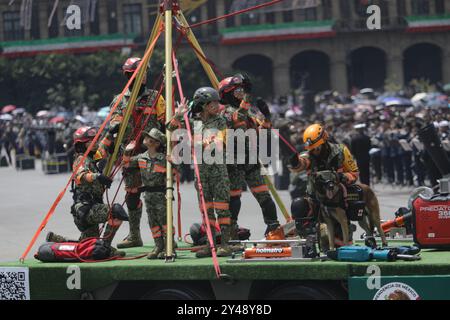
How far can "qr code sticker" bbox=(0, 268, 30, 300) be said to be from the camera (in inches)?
446

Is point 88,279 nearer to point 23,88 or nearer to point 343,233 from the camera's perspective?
point 343,233

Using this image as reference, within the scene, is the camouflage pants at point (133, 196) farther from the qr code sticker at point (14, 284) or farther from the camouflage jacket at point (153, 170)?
the qr code sticker at point (14, 284)

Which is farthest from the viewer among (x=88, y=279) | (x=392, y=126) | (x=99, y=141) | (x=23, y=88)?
(x=23, y=88)

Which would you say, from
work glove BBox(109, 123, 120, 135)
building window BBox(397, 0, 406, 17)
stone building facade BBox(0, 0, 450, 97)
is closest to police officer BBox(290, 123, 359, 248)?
work glove BBox(109, 123, 120, 135)

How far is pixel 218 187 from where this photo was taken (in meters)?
12.3

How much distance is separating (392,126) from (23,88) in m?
42.9

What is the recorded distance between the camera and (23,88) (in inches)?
2729

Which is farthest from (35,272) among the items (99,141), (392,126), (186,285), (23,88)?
(23,88)

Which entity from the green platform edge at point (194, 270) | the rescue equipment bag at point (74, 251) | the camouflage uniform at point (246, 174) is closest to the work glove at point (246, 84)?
the camouflage uniform at point (246, 174)

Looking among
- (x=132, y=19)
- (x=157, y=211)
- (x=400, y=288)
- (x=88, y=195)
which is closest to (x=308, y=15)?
(x=132, y=19)

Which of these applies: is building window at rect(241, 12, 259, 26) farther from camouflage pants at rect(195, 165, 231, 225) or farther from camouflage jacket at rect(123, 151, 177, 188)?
camouflage pants at rect(195, 165, 231, 225)

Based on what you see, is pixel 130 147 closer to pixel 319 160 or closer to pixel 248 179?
pixel 248 179
